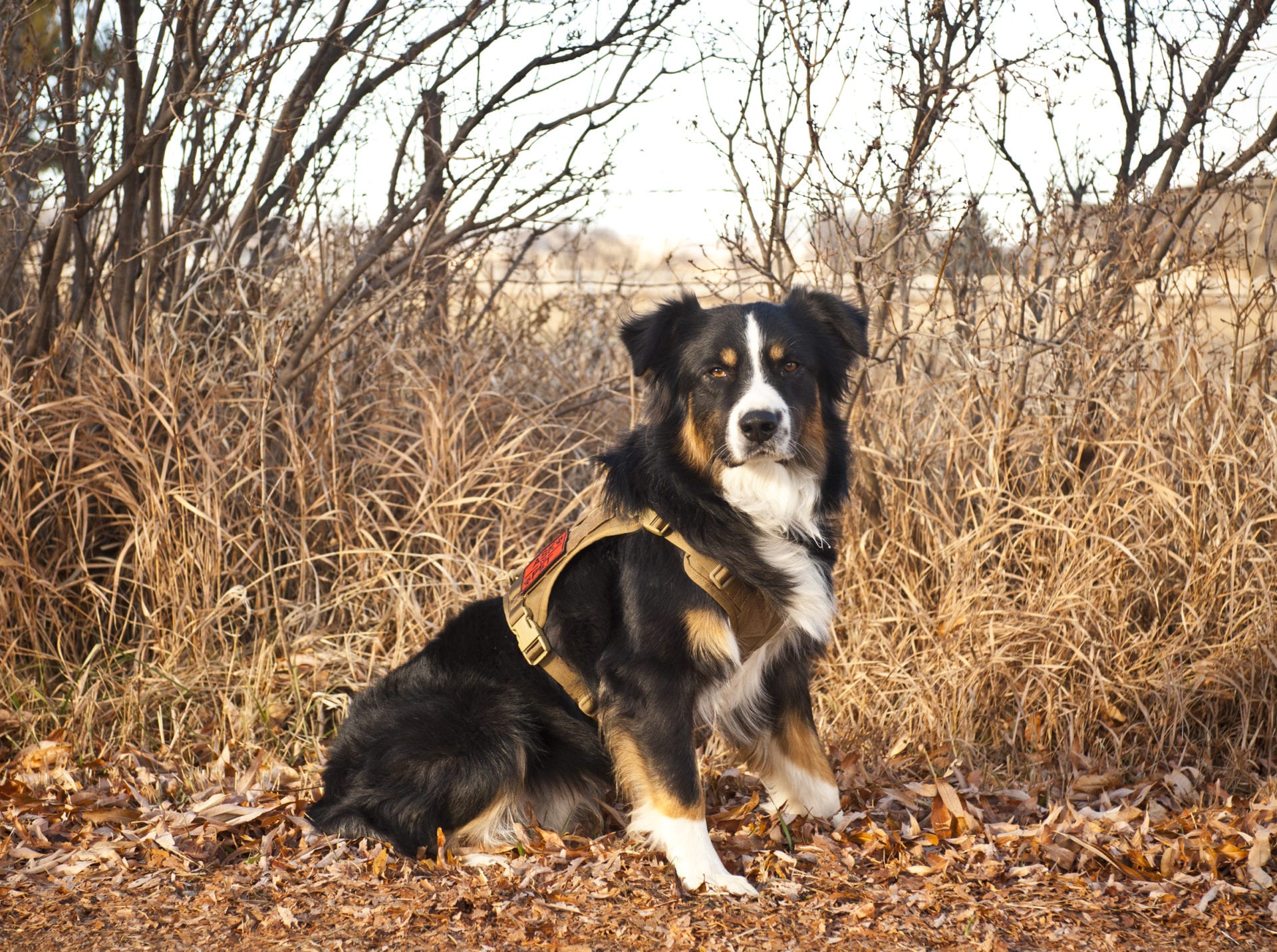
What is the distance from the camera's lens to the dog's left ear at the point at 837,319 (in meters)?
3.31

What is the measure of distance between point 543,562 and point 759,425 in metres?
0.86

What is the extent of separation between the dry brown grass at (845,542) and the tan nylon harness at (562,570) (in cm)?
139

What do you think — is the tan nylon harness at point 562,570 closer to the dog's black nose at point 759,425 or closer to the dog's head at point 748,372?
the dog's head at point 748,372

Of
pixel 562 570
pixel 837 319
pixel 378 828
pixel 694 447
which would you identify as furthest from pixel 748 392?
pixel 378 828

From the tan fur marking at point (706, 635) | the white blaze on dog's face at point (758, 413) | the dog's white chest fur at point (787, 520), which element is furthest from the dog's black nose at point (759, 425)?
the tan fur marking at point (706, 635)

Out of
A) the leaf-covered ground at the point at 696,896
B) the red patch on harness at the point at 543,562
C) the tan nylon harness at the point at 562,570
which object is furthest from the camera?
the red patch on harness at the point at 543,562

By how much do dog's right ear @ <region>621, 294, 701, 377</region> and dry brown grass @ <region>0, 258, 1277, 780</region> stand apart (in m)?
1.74

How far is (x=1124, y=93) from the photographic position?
5195 mm

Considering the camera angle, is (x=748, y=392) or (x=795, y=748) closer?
(x=748, y=392)

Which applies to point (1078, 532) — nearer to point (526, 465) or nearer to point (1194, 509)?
point (1194, 509)

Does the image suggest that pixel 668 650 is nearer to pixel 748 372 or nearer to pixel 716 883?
pixel 716 883

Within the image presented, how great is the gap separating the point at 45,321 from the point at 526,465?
7.87ft

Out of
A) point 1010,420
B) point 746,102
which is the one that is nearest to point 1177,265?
point 1010,420

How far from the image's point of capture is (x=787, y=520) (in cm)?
314
